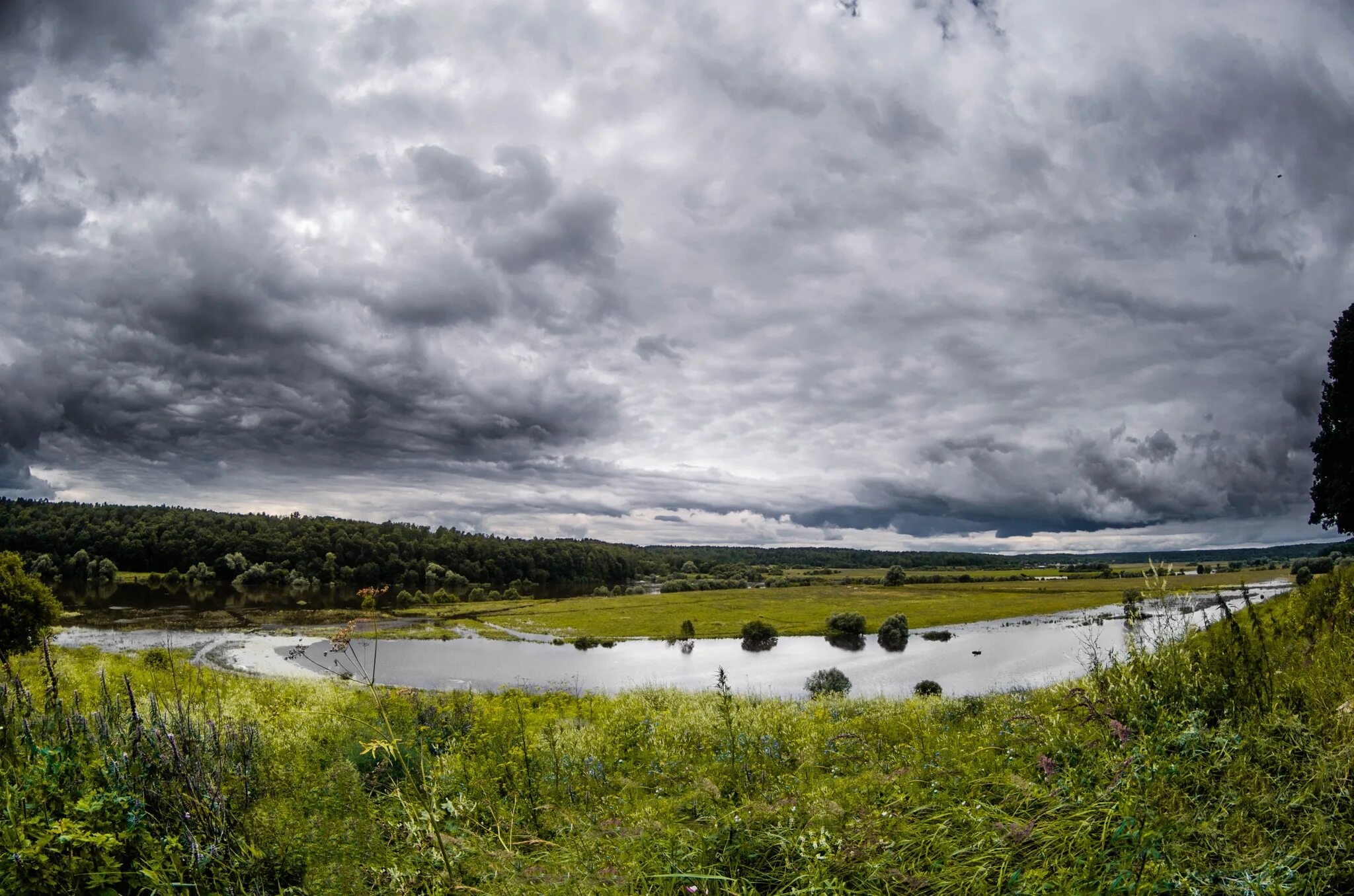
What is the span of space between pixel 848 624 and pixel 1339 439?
41560 mm

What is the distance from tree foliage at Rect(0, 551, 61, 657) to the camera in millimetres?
26766

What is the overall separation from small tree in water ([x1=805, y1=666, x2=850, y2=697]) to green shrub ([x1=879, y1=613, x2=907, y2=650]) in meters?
19.3

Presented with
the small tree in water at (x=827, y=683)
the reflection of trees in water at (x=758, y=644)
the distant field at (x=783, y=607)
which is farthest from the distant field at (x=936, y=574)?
the small tree in water at (x=827, y=683)

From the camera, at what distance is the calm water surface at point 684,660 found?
4216cm

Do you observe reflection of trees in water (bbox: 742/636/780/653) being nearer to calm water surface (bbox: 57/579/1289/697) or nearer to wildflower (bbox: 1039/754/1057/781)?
calm water surface (bbox: 57/579/1289/697)

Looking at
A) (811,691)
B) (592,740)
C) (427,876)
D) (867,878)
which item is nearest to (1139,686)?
(867,878)

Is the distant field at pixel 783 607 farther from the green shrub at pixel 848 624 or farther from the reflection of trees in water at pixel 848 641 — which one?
the reflection of trees in water at pixel 848 641

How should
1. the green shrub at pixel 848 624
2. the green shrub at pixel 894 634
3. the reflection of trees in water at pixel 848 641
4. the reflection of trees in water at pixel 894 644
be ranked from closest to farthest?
the reflection of trees in water at pixel 894 644 < the reflection of trees in water at pixel 848 641 < the green shrub at pixel 894 634 < the green shrub at pixel 848 624

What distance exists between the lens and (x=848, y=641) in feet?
201

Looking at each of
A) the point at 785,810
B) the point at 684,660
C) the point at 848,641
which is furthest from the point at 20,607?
the point at 848,641

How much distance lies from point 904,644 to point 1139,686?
57208 millimetres

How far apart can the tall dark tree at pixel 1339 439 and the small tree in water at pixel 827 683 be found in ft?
84.2

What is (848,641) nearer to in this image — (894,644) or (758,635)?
(894,644)

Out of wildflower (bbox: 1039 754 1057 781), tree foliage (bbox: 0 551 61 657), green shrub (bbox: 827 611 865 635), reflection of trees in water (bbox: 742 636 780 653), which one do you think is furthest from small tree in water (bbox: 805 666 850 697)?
tree foliage (bbox: 0 551 61 657)
